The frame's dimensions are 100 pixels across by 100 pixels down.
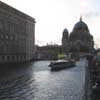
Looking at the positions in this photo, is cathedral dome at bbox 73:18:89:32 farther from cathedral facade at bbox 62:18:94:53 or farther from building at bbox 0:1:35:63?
building at bbox 0:1:35:63

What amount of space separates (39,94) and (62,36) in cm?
14881

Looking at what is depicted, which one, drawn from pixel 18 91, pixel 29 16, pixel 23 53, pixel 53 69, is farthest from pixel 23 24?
pixel 18 91

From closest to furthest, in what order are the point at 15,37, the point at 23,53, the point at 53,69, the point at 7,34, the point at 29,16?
the point at 53,69
the point at 7,34
the point at 15,37
the point at 23,53
the point at 29,16

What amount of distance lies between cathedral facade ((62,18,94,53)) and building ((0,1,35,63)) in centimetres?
7588

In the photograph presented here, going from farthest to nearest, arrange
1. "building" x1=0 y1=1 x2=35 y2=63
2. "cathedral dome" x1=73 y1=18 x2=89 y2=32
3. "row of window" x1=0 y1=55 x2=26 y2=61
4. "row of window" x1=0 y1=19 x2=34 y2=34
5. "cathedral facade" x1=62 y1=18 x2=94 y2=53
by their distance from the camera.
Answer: "cathedral dome" x1=73 y1=18 x2=89 y2=32
"cathedral facade" x1=62 y1=18 x2=94 y2=53
"row of window" x1=0 y1=19 x2=34 y2=34
"building" x1=0 y1=1 x2=35 y2=63
"row of window" x1=0 y1=55 x2=26 y2=61

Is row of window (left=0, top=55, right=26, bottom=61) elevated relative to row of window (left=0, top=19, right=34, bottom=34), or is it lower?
lower

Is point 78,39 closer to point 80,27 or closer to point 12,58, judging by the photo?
point 80,27

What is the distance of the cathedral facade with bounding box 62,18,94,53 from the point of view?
150 metres

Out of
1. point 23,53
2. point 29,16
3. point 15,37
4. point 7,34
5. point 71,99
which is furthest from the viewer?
point 29,16

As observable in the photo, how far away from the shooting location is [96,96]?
18000 mm

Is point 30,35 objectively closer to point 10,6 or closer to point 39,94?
point 10,6

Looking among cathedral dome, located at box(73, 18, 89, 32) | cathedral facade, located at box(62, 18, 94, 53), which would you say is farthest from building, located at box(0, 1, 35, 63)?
cathedral dome, located at box(73, 18, 89, 32)

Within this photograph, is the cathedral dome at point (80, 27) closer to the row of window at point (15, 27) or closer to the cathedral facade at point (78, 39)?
the cathedral facade at point (78, 39)

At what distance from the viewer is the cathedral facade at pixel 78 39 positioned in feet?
490
